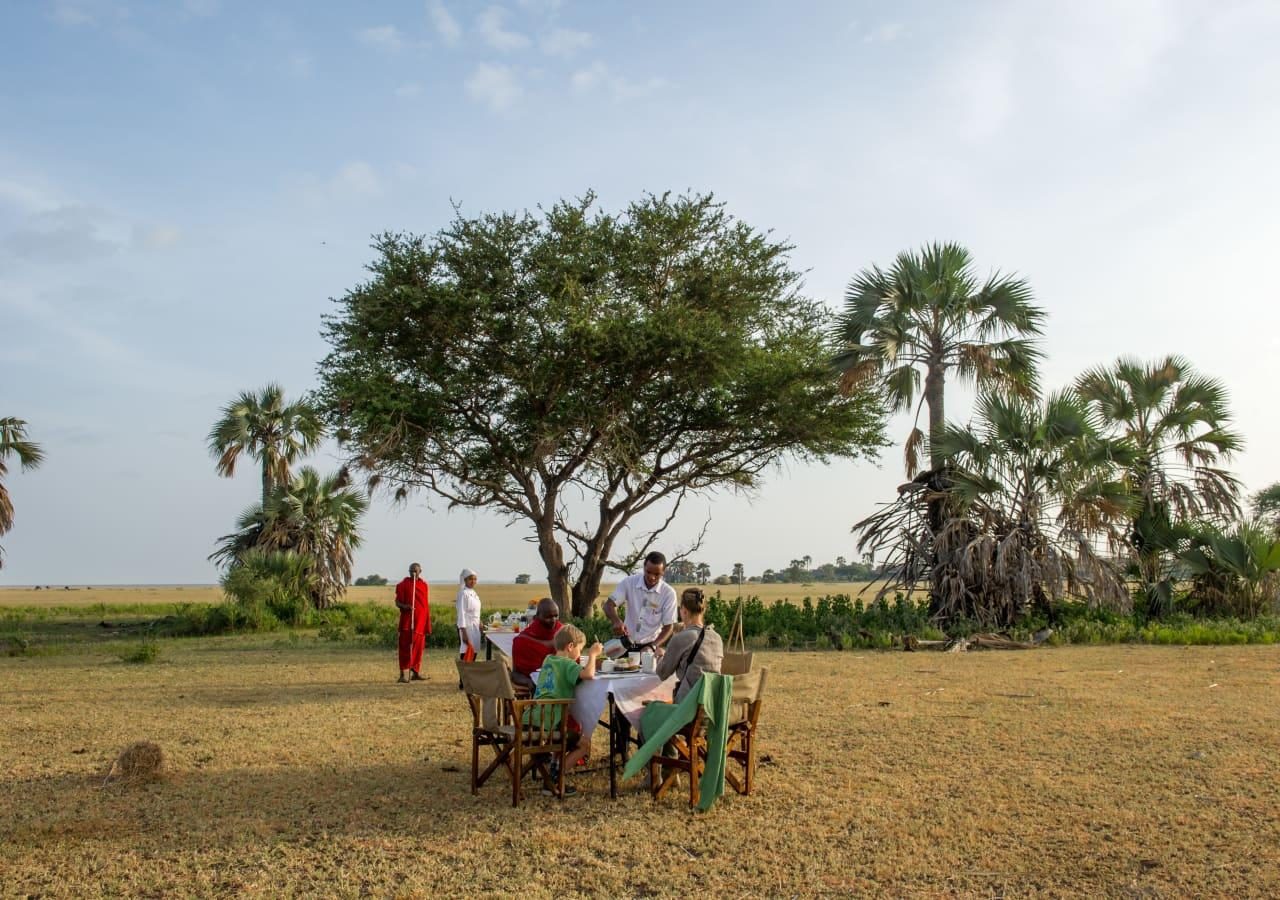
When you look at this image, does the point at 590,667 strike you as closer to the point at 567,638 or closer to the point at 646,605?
the point at 567,638

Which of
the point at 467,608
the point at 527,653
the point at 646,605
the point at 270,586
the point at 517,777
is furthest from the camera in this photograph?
the point at 270,586

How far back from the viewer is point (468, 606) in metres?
13.4

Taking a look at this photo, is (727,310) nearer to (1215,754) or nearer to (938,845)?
(1215,754)

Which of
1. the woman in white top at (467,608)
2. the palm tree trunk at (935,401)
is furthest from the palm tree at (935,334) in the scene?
the woman in white top at (467,608)

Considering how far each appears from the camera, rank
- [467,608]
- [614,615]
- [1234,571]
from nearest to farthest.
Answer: [614,615], [467,608], [1234,571]

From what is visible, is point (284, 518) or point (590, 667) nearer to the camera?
point (590, 667)

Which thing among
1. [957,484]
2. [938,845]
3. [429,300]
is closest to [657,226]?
[429,300]

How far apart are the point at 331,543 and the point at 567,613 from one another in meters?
8.66

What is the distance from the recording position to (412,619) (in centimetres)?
1365

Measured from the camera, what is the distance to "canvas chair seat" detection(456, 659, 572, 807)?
6676mm

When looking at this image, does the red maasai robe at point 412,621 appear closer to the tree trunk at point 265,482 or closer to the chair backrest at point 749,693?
the chair backrest at point 749,693

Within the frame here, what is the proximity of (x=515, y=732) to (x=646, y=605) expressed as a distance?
2396 millimetres

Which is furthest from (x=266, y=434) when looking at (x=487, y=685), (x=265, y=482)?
(x=487, y=685)

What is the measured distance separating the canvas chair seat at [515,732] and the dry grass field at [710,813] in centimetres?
22
